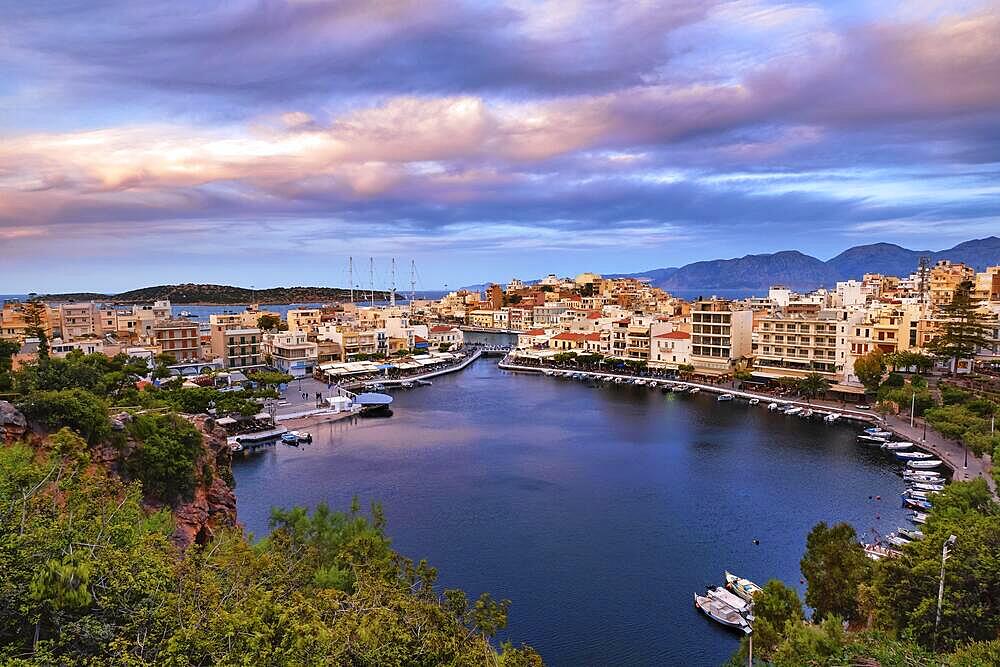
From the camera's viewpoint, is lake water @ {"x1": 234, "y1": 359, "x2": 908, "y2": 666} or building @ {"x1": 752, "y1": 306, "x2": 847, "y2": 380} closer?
lake water @ {"x1": 234, "y1": 359, "x2": 908, "y2": 666}

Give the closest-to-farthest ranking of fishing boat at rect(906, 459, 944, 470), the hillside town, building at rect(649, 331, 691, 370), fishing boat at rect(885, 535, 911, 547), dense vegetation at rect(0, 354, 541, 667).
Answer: dense vegetation at rect(0, 354, 541, 667)
fishing boat at rect(885, 535, 911, 547)
fishing boat at rect(906, 459, 944, 470)
the hillside town
building at rect(649, 331, 691, 370)

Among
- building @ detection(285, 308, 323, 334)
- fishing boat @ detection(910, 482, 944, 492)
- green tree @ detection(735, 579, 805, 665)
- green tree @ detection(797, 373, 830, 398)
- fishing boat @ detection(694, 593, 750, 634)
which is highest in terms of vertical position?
building @ detection(285, 308, 323, 334)

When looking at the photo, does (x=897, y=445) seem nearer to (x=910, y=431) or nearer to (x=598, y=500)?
(x=910, y=431)

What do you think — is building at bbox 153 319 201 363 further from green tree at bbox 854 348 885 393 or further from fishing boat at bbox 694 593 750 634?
green tree at bbox 854 348 885 393

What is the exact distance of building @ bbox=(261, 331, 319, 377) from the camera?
138 feet

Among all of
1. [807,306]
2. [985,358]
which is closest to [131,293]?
[807,306]

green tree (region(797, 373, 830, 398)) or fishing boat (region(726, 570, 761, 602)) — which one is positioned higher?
green tree (region(797, 373, 830, 398))

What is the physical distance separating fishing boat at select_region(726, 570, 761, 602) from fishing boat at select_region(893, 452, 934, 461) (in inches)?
481

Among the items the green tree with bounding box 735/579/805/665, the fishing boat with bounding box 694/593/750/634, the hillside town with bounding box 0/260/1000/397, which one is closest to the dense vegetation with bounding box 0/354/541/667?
the green tree with bounding box 735/579/805/665

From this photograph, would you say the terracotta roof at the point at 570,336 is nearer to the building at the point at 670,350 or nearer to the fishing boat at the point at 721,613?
the building at the point at 670,350

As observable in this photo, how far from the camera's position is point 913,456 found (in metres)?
22.1

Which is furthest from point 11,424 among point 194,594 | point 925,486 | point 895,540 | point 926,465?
point 926,465

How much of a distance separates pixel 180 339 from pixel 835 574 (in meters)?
39.6

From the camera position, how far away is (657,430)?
2814cm
